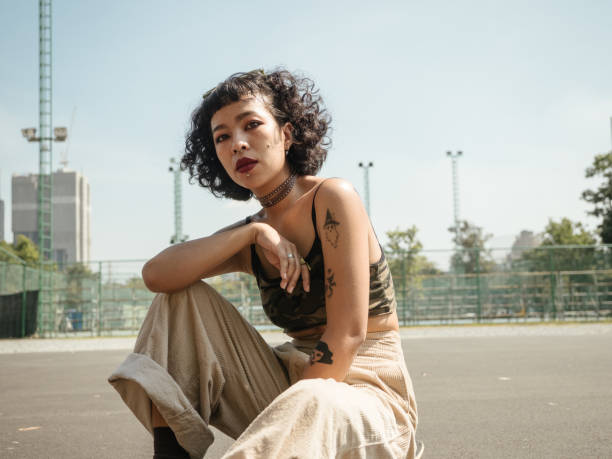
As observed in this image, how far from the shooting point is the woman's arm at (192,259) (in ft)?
7.28

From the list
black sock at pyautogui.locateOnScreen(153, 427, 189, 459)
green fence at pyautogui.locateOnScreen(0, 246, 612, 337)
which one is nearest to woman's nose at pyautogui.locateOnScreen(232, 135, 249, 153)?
black sock at pyautogui.locateOnScreen(153, 427, 189, 459)

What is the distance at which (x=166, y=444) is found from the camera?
1990 millimetres

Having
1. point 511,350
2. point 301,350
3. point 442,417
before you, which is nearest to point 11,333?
point 511,350

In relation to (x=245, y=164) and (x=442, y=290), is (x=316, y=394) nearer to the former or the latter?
(x=245, y=164)

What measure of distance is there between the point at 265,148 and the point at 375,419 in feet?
3.58

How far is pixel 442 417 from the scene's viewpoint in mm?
4316

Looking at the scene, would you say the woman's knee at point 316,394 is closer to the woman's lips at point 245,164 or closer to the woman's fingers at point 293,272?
the woman's fingers at point 293,272

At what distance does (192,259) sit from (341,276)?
0.60m

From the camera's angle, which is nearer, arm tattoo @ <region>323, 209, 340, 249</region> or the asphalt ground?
arm tattoo @ <region>323, 209, 340, 249</region>

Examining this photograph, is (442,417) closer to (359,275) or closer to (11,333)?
(359,275)

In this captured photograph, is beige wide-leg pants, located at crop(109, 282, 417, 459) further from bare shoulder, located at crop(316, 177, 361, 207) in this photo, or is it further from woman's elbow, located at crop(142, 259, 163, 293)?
bare shoulder, located at crop(316, 177, 361, 207)

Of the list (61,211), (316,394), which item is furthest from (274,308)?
(61,211)

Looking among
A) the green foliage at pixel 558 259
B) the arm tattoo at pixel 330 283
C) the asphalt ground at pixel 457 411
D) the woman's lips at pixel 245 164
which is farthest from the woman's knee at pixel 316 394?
the green foliage at pixel 558 259

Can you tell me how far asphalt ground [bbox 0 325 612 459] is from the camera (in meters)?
3.46
